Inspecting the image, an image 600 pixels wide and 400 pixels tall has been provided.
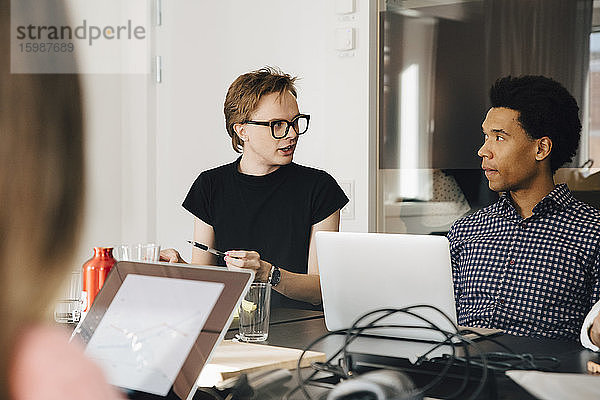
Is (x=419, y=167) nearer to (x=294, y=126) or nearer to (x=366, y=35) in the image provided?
(x=366, y=35)

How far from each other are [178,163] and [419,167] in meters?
1.26

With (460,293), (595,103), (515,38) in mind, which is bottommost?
(460,293)

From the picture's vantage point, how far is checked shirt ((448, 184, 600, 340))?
2070 millimetres

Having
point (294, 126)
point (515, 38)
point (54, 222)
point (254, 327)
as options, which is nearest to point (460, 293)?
point (294, 126)

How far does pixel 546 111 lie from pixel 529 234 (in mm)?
396

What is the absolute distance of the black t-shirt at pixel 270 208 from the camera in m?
2.47

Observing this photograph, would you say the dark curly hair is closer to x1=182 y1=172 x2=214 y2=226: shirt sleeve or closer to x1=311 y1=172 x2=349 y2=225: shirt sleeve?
x1=311 y1=172 x2=349 y2=225: shirt sleeve

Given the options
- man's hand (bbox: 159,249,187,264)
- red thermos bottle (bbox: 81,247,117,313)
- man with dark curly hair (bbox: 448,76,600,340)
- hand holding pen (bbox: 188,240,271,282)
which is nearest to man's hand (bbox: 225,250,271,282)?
hand holding pen (bbox: 188,240,271,282)

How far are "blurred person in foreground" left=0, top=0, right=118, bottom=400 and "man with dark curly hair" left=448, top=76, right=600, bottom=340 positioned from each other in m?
1.96

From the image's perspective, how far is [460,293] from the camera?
89.5 inches

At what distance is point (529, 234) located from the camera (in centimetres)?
217

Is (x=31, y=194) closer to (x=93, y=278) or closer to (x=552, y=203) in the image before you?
(x=93, y=278)

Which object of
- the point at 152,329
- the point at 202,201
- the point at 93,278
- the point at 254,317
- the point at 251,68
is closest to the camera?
the point at 152,329

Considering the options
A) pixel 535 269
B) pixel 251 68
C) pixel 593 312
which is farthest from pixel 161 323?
pixel 251 68
